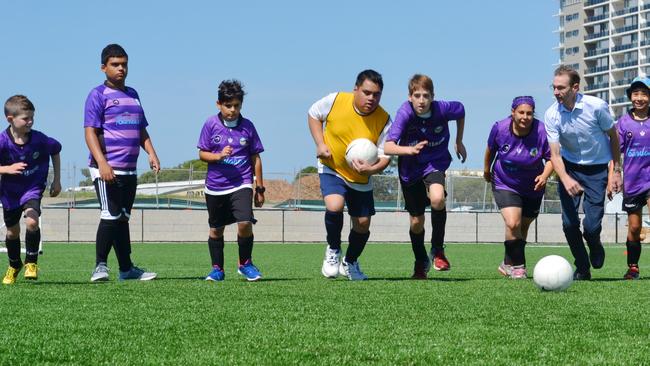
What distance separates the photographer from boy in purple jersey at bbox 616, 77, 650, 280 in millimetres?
10117

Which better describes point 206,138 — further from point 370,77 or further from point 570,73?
point 570,73

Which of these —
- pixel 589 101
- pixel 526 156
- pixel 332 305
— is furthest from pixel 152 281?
pixel 589 101

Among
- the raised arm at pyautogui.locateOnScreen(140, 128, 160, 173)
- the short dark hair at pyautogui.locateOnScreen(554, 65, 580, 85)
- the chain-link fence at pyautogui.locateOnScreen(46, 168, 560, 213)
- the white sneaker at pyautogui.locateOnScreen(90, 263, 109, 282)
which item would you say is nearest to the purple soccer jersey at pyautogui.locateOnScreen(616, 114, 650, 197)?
the short dark hair at pyautogui.locateOnScreen(554, 65, 580, 85)

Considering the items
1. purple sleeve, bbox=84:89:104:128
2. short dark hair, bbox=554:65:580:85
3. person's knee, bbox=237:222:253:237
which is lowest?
person's knee, bbox=237:222:253:237

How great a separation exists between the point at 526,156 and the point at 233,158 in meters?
2.87

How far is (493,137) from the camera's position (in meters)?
9.95

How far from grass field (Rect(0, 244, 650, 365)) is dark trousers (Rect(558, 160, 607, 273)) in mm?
1667

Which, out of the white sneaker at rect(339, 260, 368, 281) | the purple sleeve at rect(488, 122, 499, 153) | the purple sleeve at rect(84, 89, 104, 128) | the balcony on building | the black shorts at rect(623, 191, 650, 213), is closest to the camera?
the purple sleeve at rect(84, 89, 104, 128)

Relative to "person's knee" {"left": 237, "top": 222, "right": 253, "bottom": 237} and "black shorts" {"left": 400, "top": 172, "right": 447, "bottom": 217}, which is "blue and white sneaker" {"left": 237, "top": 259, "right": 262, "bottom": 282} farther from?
"black shorts" {"left": 400, "top": 172, "right": 447, "bottom": 217}

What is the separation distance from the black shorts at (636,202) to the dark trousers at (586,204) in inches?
17.8

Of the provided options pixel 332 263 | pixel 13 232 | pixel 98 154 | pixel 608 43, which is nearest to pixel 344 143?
pixel 332 263

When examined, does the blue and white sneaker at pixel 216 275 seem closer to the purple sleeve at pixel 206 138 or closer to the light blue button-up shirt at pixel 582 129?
the purple sleeve at pixel 206 138

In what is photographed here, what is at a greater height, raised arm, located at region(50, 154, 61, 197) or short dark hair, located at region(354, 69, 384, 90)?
short dark hair, located at region(354, 69, 384, 90)

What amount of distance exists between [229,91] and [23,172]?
80.3 inches
